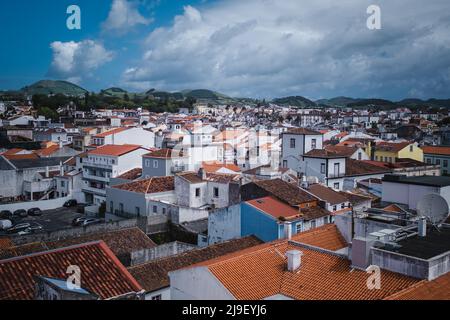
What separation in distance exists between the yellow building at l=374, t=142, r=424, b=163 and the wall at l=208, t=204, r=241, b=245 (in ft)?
86.6

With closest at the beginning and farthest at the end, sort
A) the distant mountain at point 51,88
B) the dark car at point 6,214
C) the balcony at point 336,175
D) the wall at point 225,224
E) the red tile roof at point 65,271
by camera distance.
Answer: the red tile roof at point 65,271 → the wall at point 225,224 → the balcony at point 336,175 → the dark car at point 6,214 → the distant mountain at point 51,88

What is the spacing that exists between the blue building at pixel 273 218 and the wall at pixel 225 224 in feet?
1.14

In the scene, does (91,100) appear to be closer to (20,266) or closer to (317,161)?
(317,161)

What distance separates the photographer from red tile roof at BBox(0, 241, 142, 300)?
990cm

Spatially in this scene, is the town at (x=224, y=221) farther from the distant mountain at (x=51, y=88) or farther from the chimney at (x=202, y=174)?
the distant mountain at (x=51, y=88)

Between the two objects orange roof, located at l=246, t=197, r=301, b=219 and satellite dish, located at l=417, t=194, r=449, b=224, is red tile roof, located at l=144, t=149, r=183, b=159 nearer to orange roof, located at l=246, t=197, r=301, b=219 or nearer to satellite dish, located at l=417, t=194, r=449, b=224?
orange roof, located at l=246, t=197, r=301, b=219

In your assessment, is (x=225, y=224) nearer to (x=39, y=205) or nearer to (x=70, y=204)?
(x=39, y=205)

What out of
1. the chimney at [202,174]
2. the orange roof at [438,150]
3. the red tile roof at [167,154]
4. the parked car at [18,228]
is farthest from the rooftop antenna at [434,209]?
the orange roof at [438,150]

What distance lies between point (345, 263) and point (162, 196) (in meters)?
20.6

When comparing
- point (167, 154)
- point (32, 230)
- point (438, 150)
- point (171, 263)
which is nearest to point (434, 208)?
point (171, 263)

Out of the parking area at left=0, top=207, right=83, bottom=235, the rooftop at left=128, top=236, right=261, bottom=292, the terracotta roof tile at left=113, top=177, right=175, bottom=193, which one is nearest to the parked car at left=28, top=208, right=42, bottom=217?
the parking area at left=0, top=207, right=83, bottom=235

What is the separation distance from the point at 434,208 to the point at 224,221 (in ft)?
35.1

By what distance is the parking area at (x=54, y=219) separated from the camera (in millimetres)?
33156

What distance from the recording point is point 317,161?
3281 cm
